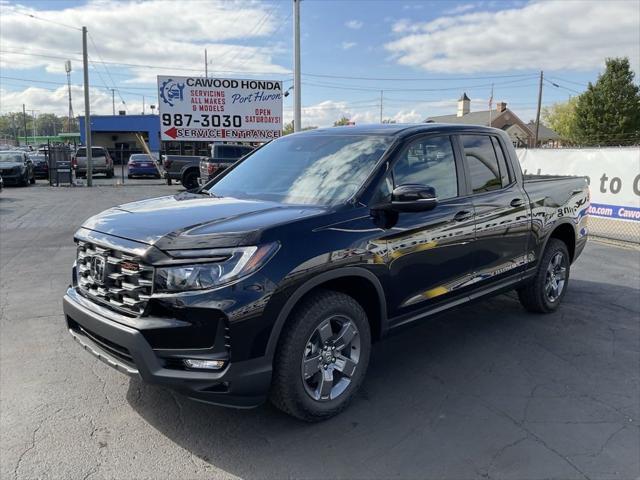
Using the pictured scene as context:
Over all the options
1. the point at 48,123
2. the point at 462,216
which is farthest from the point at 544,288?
the point at 48,123

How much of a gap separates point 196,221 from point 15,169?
23162mm

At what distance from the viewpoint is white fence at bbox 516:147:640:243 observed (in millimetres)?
9750

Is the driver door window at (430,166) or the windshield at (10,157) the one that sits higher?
the windshield at (10,157)

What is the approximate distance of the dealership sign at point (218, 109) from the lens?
23.4 metres

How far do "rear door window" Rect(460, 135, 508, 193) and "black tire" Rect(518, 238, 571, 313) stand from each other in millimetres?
1154

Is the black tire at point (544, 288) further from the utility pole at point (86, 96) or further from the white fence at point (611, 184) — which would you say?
the utility pole at point (86, 96)

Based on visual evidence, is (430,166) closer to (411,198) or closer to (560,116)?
(411,198)

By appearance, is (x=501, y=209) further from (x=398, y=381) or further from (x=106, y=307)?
(x=106, y=307)

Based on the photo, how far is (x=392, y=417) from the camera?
11.4 feet

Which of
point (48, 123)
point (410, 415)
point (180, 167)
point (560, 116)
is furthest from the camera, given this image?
point (48, 123)

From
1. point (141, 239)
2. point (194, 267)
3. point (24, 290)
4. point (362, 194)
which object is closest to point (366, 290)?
point (362, 194)

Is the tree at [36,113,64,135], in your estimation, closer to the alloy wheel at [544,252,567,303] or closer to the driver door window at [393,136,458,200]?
the alloy wheel at [544,252,567,303]

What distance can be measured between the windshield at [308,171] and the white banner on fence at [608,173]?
775 centimetres

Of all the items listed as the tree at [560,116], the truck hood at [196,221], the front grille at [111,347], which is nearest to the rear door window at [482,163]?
the truck hood at [196,221]
